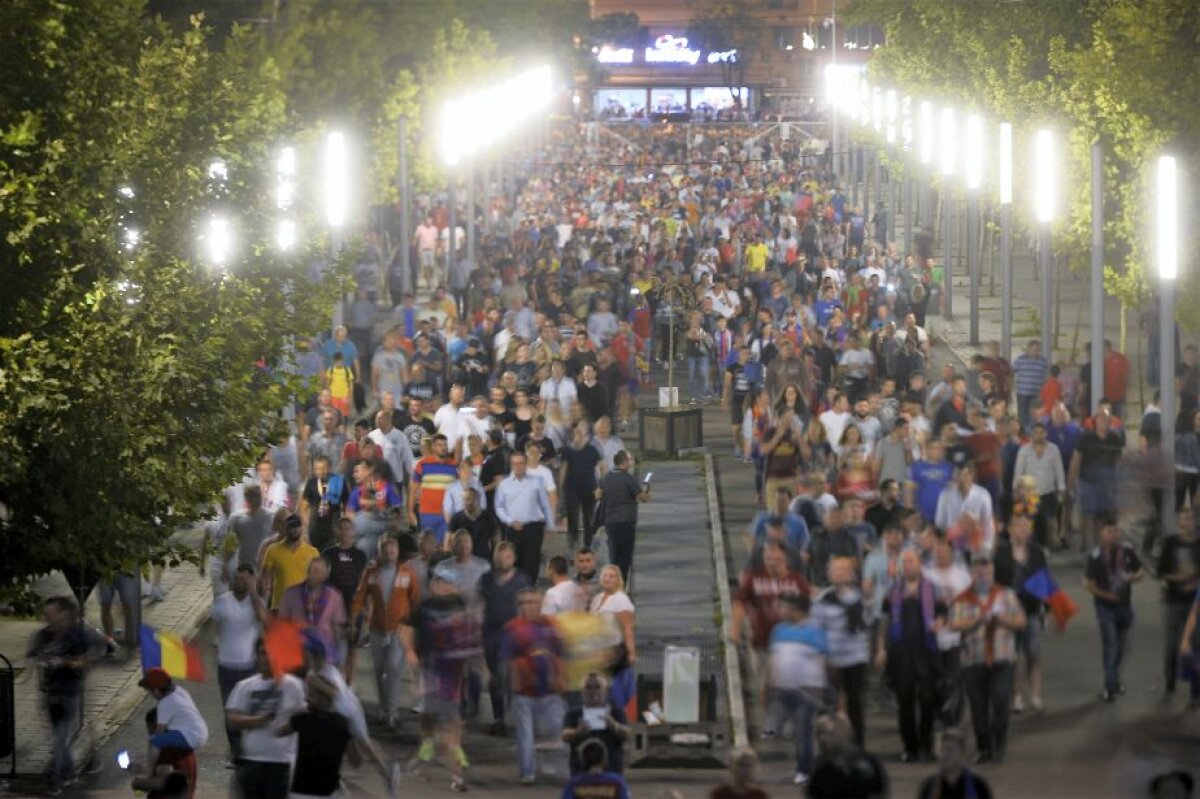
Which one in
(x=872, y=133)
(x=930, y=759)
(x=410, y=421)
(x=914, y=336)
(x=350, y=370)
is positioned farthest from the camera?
(x=872, y=133)

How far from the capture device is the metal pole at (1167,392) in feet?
79.8

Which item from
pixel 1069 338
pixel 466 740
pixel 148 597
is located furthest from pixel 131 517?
pixel 1069 338

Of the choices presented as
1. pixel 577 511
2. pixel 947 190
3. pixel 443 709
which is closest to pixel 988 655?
pixel 443 709

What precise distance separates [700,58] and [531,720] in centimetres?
15723

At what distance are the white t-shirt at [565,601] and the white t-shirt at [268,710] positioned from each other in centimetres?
311

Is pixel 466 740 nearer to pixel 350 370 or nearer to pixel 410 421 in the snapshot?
pixel 410 421

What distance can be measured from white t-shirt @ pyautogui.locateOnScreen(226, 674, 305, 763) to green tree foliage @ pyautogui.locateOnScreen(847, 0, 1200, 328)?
64.7 ft

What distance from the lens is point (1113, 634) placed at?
18.9m

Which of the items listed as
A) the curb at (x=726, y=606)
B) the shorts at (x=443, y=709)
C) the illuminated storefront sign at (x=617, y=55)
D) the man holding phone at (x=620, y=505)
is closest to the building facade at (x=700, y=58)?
the illuminated storefront sign at (x=617, y=55)

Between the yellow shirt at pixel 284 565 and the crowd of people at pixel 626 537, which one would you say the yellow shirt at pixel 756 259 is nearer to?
the crowd of people at pixel 626 537

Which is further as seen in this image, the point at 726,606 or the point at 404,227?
the point at 404,227

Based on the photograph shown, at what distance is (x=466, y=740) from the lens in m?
18.5

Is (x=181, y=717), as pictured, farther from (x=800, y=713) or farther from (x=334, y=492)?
(x=334, y=492)

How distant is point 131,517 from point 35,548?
75 cm
